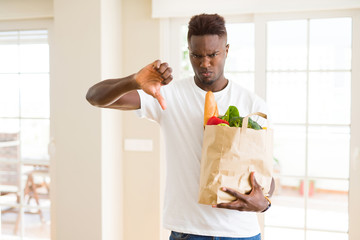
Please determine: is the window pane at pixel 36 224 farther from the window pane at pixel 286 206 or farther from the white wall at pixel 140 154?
the window pane at pixel 286 206

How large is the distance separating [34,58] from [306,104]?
7.18ft

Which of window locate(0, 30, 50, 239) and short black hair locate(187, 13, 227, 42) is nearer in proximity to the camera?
short black hair locate(187, 13, 227, 42)

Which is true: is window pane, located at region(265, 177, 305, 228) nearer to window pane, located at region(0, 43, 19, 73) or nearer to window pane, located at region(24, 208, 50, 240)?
window pane, located at region(24, 208, 50, 240)

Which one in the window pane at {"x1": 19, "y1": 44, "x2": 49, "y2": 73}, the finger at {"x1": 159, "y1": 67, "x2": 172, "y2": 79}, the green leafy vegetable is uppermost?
the window pane at {"x1": 19, "y1": 44, "x2": 49, "y2": 73}

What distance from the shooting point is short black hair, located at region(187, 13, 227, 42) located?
1350mm

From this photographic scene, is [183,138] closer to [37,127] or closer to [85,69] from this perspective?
[85,69]

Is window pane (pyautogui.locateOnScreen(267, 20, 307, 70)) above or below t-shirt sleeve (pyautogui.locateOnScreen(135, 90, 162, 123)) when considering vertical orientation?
above

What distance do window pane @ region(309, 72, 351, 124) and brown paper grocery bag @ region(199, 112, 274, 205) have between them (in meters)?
1.53

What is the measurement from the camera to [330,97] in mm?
2602

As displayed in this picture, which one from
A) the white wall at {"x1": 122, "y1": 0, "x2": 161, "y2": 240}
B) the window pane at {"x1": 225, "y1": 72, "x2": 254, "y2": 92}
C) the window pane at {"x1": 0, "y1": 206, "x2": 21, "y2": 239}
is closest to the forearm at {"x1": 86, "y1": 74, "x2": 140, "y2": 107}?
the white wall at {"x1": 122, "y1": 0, "x2": 161, "y2": 240}

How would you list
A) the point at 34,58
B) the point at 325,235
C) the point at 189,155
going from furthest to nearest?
the point at 34,58 < the point at 325,235 < the point at 189,155

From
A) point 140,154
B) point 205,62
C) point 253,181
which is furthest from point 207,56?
point 140,154

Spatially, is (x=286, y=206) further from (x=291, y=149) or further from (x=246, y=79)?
(x=246, y=79)

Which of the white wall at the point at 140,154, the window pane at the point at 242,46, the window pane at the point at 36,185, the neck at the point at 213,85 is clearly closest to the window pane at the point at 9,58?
the window pane at the point at 36,185
